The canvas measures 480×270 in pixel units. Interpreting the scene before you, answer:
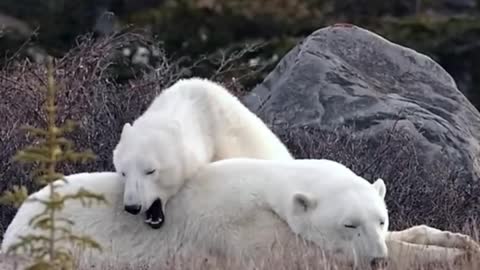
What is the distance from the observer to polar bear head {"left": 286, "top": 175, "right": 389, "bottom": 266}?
6.78 metres

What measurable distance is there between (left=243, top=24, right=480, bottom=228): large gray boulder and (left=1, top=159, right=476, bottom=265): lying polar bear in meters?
1.82

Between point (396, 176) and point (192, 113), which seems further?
point (396, 176)

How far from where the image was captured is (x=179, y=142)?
7.90m

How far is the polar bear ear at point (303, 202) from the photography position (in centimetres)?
691

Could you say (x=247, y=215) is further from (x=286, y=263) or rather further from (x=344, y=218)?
(x=286, y=263)

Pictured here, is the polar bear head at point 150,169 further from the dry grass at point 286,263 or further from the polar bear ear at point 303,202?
the polar bear ear at point 303,202

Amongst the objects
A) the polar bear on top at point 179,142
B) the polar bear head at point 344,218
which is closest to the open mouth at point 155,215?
the polar bear on top at point 179,142

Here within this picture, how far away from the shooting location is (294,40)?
22.9 meters

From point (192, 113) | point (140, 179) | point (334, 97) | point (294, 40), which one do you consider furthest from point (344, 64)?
point (294, 40)

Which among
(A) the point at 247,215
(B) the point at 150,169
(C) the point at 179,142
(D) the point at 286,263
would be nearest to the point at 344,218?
(D) the point at 286,263

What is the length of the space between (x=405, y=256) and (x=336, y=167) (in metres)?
0.65

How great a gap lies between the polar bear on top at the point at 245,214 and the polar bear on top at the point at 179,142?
10cm

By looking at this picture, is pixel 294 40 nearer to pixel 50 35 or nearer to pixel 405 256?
pixel 50 35

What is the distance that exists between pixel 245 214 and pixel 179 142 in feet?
2.94
